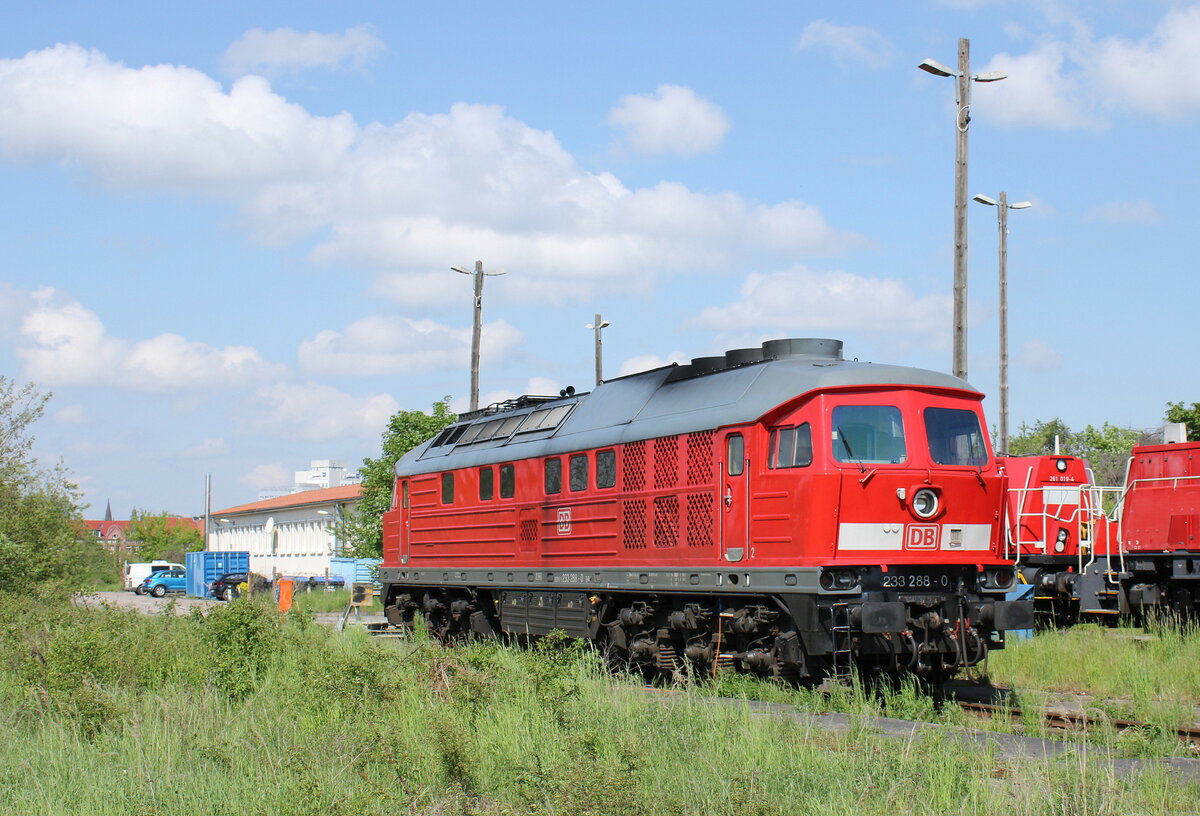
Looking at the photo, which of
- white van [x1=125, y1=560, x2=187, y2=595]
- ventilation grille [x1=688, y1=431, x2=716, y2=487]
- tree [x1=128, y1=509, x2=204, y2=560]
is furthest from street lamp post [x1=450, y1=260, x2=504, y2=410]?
tree [x1=128, y1=509, x2=204, y2=560]

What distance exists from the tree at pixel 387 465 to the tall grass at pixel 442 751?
2363 cm

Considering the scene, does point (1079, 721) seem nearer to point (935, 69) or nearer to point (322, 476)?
point (935, 69)

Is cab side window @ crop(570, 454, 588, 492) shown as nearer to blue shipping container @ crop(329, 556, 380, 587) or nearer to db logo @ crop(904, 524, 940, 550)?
db logo @ crop(904, 524, 940, 550)

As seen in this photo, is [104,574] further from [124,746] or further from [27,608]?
[124,746]

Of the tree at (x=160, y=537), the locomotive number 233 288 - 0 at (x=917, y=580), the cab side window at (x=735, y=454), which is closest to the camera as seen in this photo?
the locomotive number 233 288 - 0 at (x=917, y=580)

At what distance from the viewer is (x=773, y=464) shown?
12.7m

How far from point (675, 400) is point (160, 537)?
102900 mm

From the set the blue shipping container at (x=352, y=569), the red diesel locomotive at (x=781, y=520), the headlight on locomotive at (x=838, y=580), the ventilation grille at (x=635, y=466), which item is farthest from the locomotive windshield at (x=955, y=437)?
the blue shipping container at (x=352, y=569)

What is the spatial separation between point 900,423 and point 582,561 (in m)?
5.02

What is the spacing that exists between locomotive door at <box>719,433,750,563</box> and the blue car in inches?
2216

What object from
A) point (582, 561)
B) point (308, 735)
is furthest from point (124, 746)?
point (582, 561)

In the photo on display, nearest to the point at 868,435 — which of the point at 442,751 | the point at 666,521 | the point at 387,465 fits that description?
the point at 666,521

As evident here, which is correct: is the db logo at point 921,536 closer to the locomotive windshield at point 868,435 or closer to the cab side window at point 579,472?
the locomotive windshield at point 868,435

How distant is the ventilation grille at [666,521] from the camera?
46.1ft
